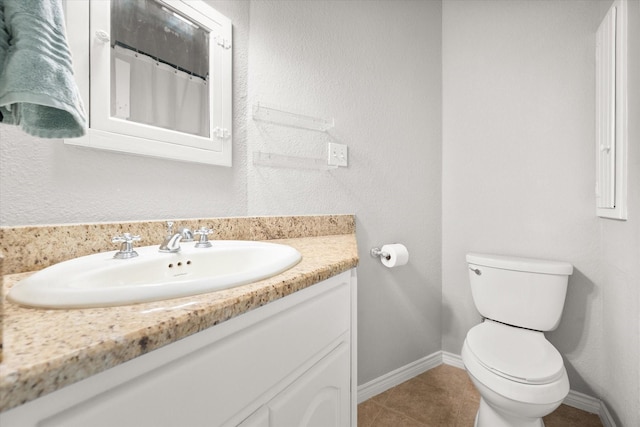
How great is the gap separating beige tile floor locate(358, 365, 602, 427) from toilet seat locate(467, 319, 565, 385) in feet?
1.47

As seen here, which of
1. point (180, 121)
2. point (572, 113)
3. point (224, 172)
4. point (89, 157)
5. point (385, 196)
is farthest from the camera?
point (385, 196)

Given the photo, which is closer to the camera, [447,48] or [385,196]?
[385,196]

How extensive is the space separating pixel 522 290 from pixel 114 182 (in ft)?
5.90

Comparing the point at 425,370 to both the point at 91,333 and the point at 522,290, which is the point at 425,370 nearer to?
the point at 522,290

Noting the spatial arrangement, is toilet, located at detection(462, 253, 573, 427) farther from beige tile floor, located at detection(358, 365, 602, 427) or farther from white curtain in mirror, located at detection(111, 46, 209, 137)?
white curtain in mirror, located at detection(111, 46, 209, 137)

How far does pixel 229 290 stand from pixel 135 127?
71 centimetres

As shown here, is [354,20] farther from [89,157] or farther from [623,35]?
[89,157]

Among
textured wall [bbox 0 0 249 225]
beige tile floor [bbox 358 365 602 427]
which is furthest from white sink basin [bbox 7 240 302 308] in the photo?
beige tile floor [bbox 358 365 602 427]

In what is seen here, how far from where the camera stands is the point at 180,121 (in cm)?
100

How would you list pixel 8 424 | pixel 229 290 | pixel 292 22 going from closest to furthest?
pixel 8 424 → pixel 229 290 → pixel 292 22

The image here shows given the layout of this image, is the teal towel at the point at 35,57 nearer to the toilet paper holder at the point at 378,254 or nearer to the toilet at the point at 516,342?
the toilet paper holder at the point at 378,254

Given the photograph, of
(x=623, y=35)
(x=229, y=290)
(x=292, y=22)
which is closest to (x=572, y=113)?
(x=623, y=35)

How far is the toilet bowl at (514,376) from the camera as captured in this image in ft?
3.13

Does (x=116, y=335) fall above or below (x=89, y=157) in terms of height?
Result: below
